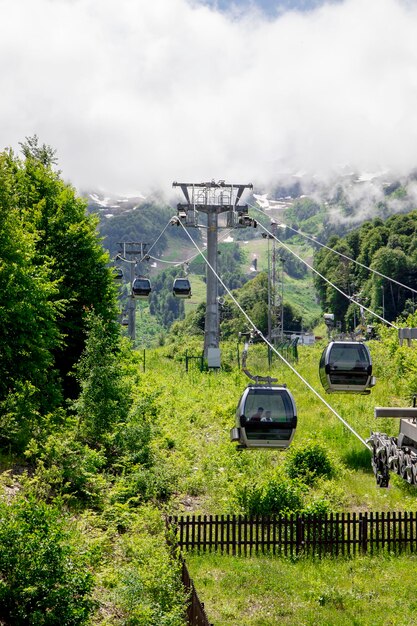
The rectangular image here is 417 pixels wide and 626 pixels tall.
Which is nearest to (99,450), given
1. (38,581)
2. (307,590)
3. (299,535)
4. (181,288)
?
(299,535)

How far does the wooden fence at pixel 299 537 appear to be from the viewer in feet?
67.2

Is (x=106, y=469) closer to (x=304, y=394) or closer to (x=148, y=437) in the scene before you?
(x=148, y=437)

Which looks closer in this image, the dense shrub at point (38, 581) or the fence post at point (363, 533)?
the dense shrub at point (38, 581)

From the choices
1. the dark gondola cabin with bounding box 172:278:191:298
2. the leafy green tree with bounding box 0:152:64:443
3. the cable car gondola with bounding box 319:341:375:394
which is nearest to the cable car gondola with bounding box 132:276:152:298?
the dark gondola cabin with bounding box 172:278:191:298

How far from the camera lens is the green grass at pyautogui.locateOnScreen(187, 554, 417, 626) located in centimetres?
1667

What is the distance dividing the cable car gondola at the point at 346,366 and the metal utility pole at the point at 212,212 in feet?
67.3

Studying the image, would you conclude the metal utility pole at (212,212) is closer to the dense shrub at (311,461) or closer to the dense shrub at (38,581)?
the dense shrub at (311,461)

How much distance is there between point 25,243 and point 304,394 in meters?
17.7

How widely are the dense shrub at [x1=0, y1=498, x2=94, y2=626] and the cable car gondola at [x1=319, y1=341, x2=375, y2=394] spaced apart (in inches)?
302

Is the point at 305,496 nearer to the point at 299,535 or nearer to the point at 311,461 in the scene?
the point at 311,461

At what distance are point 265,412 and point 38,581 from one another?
5874 mm

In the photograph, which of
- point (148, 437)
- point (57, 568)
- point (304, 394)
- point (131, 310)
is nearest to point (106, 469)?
point (148, 437)

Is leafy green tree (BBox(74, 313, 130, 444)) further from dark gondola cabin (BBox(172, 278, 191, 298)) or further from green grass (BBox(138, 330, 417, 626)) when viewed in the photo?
dark gondola cabin (BBox(172, 278, 191, 298))

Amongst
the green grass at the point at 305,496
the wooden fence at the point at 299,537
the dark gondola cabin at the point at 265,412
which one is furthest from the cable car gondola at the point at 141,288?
the dark gondola cabin at the point at 265,412
